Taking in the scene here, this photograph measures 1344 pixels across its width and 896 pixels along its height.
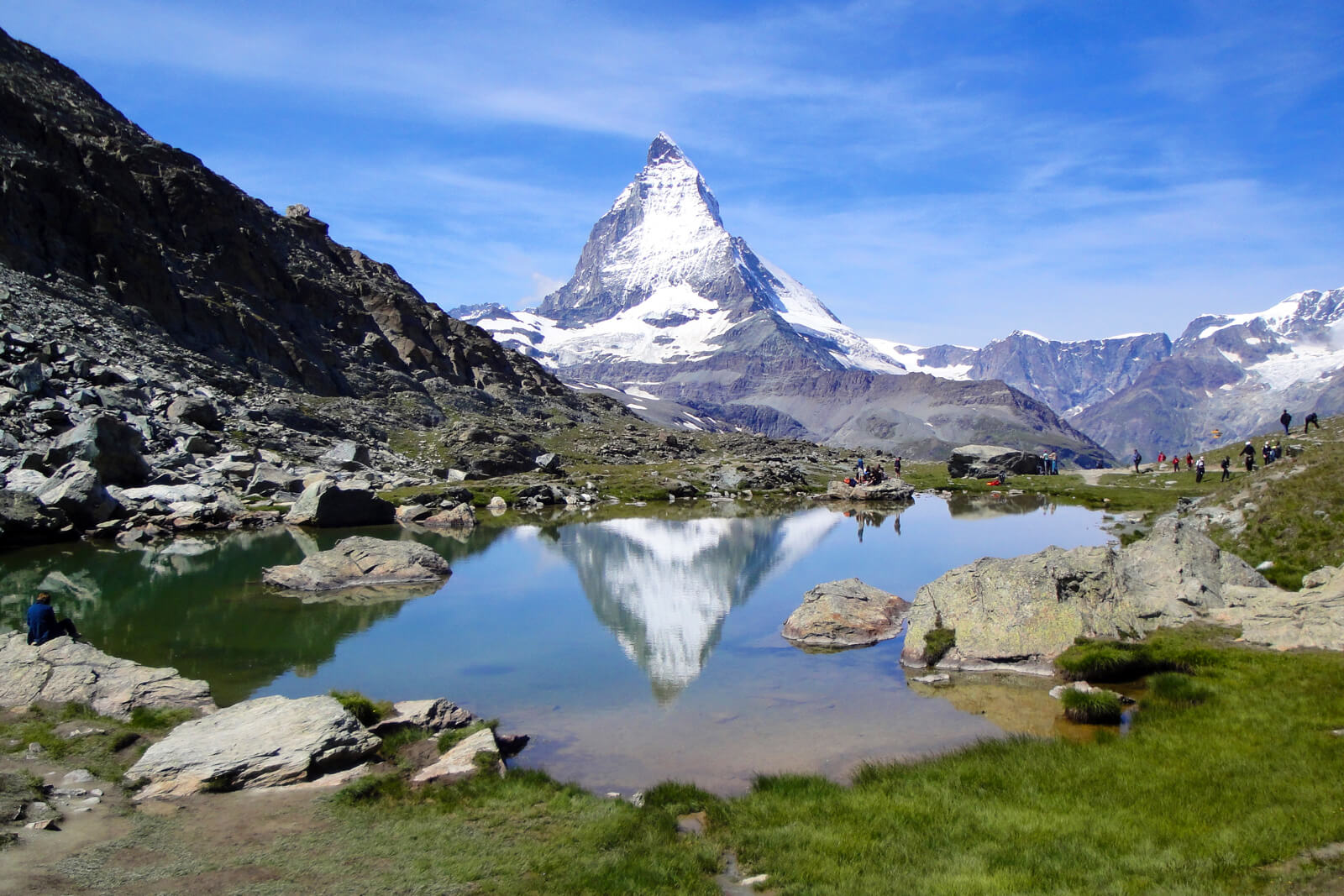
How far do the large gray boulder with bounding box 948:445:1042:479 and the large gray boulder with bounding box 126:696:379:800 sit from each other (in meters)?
102

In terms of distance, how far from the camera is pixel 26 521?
160 ft

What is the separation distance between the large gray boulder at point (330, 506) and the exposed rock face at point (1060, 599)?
46762mm

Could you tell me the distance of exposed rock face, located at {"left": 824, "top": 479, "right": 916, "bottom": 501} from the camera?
8950 centimetres

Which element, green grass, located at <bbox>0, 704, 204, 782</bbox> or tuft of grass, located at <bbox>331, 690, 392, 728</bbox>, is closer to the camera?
green grass, located at <bbox>0, 704, 204, 782</bbox>

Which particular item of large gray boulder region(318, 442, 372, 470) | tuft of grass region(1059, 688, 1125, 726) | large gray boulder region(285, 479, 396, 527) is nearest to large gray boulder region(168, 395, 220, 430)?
large gray boulder region(318, 442, 372, 470)

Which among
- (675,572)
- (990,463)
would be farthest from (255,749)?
(990,463)

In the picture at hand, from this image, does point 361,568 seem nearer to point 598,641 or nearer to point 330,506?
point 598,641

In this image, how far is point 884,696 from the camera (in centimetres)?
2333

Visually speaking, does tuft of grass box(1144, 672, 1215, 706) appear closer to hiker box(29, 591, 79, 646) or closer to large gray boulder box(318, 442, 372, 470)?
hiker box(29, 591, 79, 646)

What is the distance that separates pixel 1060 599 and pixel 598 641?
16.1m

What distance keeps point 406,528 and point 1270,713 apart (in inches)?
2321

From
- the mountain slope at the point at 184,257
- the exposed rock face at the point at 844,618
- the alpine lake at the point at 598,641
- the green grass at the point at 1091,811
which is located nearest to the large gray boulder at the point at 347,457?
the mountain slope at the point at 184,257

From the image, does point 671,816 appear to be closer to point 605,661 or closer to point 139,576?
point 605,661

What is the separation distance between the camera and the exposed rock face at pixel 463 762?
16266 millimetres
